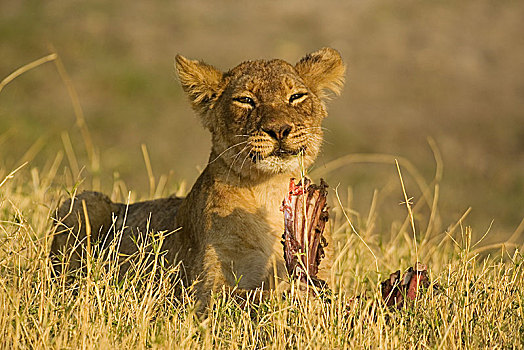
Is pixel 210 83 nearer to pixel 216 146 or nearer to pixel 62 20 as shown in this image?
pixel 216 146

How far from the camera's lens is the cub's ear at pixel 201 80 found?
5.25 meters

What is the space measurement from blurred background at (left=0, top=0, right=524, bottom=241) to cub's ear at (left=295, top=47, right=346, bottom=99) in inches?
281

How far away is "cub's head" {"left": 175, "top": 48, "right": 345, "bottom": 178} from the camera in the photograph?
4.51 meters

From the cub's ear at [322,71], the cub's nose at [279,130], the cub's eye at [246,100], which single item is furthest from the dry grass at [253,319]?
the cub's ear at [322,71]

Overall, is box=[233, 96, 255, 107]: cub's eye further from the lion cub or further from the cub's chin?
the cub's chin

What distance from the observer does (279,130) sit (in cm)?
446

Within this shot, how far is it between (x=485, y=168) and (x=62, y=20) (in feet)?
35.6

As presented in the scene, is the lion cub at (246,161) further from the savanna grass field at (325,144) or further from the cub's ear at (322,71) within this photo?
the savanna grass field at (325,144)

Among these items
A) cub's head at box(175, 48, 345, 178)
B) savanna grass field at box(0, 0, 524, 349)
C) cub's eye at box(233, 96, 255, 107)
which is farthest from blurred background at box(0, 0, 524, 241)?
cub's eye at box(233, 96, 255, 107)

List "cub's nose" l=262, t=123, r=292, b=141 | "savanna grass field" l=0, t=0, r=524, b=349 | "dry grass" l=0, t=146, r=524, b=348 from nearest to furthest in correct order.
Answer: "dry grass" l=0, t=146, r=524, b=348 → "savanna grass field" l=0, t=0, r=524, b=349 → "cub's nose" l=262, t=123, r=292, b=141

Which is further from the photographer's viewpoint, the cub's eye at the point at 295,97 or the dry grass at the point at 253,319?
the cub's eye at the point at 295,97

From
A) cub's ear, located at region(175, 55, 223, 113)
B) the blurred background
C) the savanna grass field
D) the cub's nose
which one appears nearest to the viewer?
the savanna grass field

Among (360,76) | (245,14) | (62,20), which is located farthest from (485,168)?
(62,20)

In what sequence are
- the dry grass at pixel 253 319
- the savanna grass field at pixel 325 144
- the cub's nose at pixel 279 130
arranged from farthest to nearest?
the cub's nose at pixel 279 130 → the savanna grass field at pixel 325 144 → the dry grass at pixel 253 319
